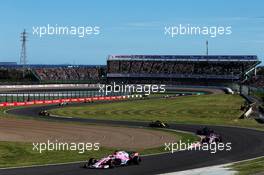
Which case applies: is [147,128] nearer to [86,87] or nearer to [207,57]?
[86,87]

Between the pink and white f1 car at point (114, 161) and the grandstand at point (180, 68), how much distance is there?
11047cm

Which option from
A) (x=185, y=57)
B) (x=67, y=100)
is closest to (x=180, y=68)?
(x=185, y=57)

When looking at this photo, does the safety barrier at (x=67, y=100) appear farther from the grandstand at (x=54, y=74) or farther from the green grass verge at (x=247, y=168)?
the green grass verge at (x=247, y=168)

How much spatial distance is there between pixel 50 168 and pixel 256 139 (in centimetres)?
2080

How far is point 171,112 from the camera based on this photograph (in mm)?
73812

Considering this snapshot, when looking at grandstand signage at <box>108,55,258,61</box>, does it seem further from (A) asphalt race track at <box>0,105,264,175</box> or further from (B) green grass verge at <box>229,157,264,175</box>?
(B) green grass verge at <box>229,157,264,175</box>

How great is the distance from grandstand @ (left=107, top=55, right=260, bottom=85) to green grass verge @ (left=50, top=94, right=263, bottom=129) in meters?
54.7

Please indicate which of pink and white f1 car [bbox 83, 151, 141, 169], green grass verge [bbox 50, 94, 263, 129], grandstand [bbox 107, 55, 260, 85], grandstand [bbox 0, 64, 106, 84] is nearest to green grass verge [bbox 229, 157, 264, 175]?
pink and white f1 car [bbox 83, 151, 141, 169]

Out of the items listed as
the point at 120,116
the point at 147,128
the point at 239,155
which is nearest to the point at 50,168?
the point at 239,155

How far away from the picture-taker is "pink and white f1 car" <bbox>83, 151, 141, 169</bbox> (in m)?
27.2

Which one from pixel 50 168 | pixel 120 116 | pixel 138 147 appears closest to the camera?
pixel 50 168

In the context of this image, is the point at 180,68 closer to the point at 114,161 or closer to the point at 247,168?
the point at 114,161

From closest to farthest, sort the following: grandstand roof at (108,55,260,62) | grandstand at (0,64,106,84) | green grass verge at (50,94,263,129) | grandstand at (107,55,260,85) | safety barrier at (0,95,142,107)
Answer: green grass verge at (50,94,263,129)
safety barrier at (0,95,142,107)
grandstand roof at (108,55,260,62)
grandstand at (107,55,260,85)
grandstand at (0,64,106,84)

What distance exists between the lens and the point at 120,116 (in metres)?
68.6
